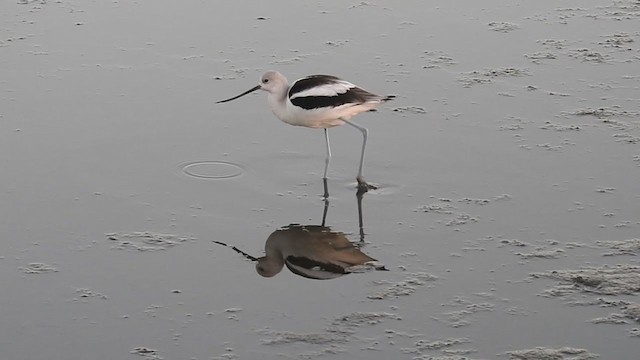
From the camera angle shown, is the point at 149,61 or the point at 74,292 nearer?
the point at 74,292

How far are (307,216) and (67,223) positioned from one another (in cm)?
129

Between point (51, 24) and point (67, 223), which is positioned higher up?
point (51, 24)

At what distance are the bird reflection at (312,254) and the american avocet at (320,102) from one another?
0.73m

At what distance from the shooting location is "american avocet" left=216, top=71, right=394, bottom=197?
783cm

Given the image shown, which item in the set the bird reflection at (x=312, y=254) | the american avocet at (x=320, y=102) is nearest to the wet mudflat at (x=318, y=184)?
the bird reflection at (x=312, y=254)

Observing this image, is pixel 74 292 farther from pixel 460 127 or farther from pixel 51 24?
pixel 51 24

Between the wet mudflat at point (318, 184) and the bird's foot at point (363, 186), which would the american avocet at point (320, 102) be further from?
the wet mudflat at point (318, 184)

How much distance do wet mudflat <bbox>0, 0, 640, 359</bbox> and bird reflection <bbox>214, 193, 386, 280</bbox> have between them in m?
0.02

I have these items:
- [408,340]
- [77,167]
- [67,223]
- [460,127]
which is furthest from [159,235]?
[460,127]

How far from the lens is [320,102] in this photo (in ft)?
25.7

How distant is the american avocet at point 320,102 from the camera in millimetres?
7828

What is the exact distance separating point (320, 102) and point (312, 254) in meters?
1.27

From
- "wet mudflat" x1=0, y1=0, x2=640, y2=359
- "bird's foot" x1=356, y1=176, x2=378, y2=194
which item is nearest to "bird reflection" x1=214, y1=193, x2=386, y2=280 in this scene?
"wet mudflat" x1=0, y1=0, x2=640, y2=359

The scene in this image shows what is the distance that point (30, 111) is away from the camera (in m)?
8.70
